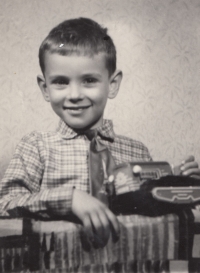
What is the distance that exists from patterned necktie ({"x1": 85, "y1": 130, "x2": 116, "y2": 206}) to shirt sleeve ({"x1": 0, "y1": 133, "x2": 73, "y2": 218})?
0.04 m

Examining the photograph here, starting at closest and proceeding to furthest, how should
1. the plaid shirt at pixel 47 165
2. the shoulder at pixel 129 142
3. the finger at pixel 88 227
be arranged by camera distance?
1. the finger at pixel 88 227
2. the plaid shirt at pixel 47 165
3. the shoulder at pixel 129 142

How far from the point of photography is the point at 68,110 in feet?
1.80

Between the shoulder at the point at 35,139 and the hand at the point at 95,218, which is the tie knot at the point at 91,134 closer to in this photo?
the shoulder at the point at 35,139

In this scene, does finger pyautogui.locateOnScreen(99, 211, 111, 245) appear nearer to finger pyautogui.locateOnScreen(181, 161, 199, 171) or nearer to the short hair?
finger pyautogui.locateOnScreen(181, 161, 199, 171)

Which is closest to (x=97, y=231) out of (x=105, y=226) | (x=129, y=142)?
(x=105, y=226)

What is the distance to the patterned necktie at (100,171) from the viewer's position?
0.47m

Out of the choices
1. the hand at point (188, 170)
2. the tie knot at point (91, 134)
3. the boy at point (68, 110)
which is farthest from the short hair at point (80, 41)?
the hand at point (188, 170)

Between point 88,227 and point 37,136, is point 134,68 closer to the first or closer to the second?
point 37,136

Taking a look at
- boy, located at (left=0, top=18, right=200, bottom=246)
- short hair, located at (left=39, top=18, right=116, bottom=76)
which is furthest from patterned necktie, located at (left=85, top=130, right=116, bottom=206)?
short hair, located at (left=39, top=18, right=116, bottom=76)

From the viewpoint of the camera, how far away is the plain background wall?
1.92 feet

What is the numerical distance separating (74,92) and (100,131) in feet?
0.33

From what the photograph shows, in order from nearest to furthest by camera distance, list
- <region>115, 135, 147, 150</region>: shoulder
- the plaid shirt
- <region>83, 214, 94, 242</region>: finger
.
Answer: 1. <region>83, 214, 94, 242</region>: finger
2. the plaid shirt
3. <region>115, 135, 147, 150</region>: shoulder

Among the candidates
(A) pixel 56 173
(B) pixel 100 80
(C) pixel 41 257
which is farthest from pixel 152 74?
(C) pixel 41 257

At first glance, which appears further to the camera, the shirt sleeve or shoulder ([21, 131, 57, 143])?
Result: shoulder ([21, 131, 57, 143])
